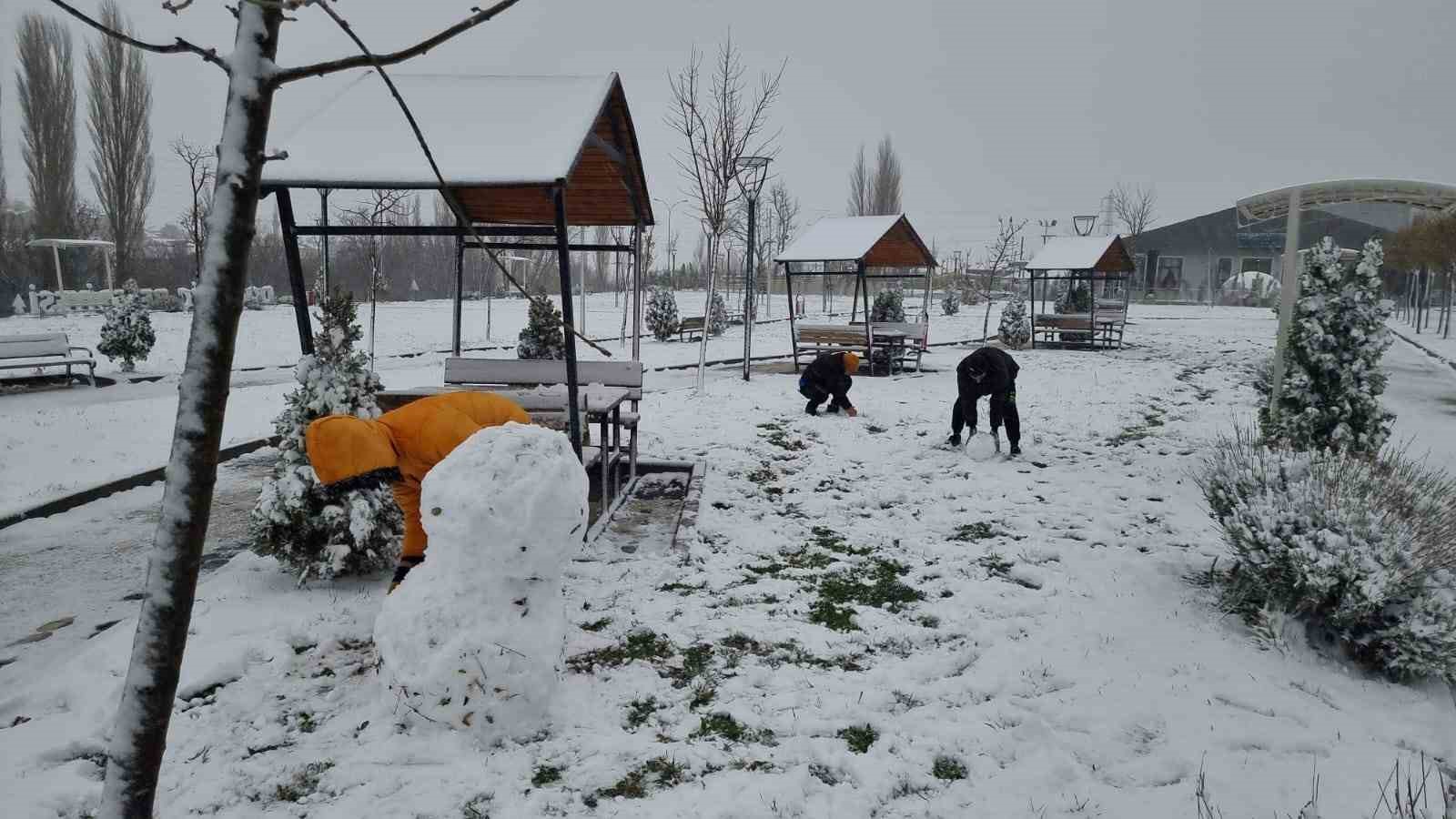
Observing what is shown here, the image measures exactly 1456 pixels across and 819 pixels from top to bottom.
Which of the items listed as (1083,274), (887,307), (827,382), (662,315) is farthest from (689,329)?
(827,382)

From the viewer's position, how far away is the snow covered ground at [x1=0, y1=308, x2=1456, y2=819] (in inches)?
112

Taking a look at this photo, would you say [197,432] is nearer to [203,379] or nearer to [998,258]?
[203,379]

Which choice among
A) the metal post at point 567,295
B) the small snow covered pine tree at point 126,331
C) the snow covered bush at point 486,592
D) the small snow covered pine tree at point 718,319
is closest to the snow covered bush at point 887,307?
the small snow covered pine tree at point 718,319

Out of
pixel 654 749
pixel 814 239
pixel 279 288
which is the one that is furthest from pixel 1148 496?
pixel 279 288

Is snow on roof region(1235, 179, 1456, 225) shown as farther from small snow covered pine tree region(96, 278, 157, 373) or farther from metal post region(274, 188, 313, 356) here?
small snow covered pine tree region(96, 278, 157, 373)

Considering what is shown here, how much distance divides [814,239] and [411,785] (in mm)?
13876

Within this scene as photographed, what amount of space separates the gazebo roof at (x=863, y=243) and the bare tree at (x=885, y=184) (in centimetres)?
3096

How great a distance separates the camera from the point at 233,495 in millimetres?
7004

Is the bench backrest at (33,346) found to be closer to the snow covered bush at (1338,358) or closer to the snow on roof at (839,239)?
the snow on roof at (839,239)

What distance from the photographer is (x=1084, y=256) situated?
22.0 metres

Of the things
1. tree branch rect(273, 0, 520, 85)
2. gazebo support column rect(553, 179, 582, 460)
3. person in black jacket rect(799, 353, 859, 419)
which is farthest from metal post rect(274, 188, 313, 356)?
person in black jacket rect(799, 353, 859, 419)

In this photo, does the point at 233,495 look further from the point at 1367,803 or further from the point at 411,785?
the point at 1367,803

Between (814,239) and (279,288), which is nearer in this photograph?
(814,239)

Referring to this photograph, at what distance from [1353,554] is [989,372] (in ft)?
15.4
